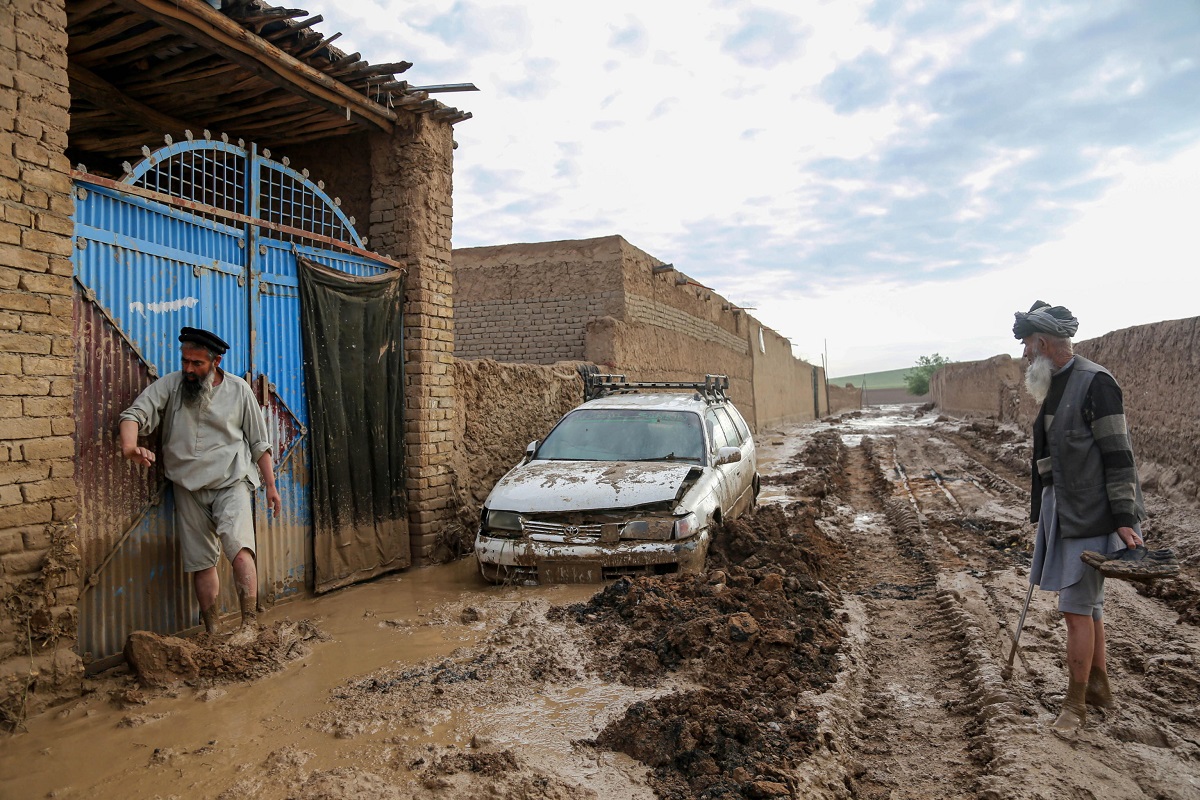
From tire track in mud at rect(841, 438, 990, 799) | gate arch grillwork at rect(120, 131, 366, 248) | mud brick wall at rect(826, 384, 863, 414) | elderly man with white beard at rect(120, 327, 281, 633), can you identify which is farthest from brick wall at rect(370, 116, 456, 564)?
mud brick wall at rect(826, 384, 863, 414)

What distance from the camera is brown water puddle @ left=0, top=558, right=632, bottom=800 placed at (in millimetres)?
2963

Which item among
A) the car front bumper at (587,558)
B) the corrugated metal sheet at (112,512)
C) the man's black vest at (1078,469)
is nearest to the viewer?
the man's black vest at (1078,469)

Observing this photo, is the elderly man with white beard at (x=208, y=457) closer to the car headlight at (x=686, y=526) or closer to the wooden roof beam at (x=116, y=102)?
the wooden roof beam at (x=116, y=102)

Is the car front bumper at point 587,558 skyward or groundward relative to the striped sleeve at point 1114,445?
groundward

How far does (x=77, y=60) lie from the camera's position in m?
5.45

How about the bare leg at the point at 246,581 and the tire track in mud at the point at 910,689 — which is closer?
the tire track in mud at the point at 910,689

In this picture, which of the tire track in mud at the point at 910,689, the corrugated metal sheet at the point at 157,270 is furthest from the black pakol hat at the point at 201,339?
the tire track in mud at the point at 910,689

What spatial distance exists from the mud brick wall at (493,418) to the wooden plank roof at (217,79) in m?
2.61

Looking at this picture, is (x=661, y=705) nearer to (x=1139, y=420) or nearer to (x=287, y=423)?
(x=287, y=423)

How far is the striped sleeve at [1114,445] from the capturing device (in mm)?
3344

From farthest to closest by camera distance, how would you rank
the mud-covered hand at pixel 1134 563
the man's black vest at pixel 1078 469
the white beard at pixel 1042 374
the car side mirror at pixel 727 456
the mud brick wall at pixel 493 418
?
the mud brick wall at pixel 493 418, the car side mirror at pixel 727 456, the white beard at pixel 1042 374, the man's black vest at pixel 1078 469, the mud-covered hand at pixel 1134 563

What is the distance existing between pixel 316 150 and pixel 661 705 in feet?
20.2

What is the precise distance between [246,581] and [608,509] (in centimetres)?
247

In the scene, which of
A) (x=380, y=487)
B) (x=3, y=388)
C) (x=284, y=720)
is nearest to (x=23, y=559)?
(x=3, y=388)
